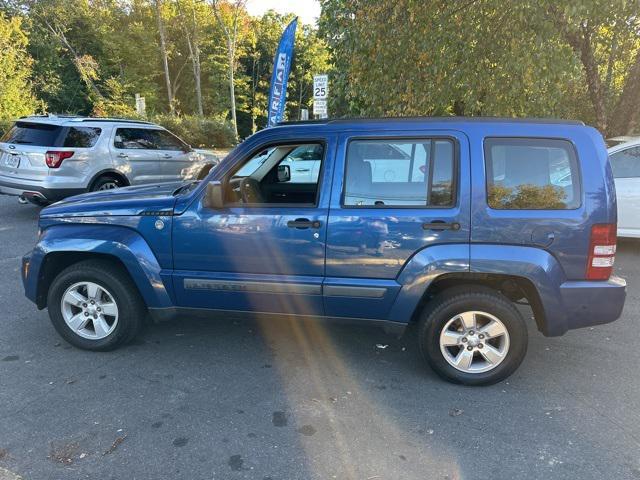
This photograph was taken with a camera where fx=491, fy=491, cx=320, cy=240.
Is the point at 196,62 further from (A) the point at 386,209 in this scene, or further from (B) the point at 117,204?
Answer: (A) the point at 386,209

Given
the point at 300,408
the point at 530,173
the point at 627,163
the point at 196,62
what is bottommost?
the point at 300,408

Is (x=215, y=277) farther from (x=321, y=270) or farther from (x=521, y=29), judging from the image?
(x=521, y=29)

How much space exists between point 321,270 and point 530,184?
4.95 ft

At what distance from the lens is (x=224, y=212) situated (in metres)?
3.53

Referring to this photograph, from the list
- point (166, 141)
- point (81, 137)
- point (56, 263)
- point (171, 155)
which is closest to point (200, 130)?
point (166, 141)

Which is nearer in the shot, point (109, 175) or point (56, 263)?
point (56, 263)

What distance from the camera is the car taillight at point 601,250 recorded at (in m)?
3.12

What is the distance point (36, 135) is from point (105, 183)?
51.3 inches

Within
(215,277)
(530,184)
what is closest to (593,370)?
(530,184)

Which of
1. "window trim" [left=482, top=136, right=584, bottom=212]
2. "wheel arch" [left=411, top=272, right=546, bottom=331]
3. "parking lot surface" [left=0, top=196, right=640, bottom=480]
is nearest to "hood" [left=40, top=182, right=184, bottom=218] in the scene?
"parking lot surface" [left=0, top=196, right=640, bottom=480]

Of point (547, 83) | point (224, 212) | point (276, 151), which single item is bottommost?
point (224, 212)

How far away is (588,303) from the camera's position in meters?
3.21

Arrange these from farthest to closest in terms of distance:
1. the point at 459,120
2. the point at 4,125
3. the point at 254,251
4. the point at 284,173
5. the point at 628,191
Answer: the point at 4,125
the point at 628,191
the point at 284,173
the point at 254,251
the point at 459,120

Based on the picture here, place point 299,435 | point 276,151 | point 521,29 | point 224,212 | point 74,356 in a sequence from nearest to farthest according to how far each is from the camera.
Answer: point 299,435, point 224,212, point 74,356, point 276,151, point 521,29
